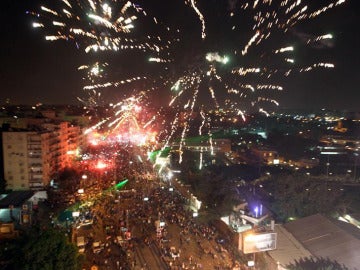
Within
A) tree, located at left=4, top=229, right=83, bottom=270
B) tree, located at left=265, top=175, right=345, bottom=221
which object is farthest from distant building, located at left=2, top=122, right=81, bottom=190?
tree, located at left=265, top=175, right=345, bottom=221

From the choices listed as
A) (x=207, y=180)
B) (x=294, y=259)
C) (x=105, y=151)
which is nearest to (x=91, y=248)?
(x=294, y=259)

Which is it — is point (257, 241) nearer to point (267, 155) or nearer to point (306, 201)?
point (306, 201)

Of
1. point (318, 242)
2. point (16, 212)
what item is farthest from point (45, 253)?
point (318, 242)

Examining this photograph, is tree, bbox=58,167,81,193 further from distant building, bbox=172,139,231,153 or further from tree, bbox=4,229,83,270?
distant building, bbox=172,139,231,153

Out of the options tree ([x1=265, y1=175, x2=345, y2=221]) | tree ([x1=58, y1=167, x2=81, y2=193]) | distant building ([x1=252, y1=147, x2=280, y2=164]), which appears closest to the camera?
tree ([x1=265, y1=175, x2=345, y2=221])

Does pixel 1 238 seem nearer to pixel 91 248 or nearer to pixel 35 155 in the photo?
pixel 91 248

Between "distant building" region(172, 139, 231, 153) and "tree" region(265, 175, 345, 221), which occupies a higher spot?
"distant building" region(172, 139, 231, 153)

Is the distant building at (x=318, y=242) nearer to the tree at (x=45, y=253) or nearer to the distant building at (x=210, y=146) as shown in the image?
the tree at (x=45, y=253)
